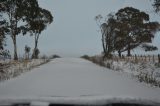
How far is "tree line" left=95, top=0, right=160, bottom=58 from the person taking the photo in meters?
67.8

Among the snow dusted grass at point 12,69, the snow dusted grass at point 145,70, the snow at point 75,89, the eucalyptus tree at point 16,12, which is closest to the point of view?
the snow at point 75,89

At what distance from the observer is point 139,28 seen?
70188mm

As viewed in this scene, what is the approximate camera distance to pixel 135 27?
70.5m

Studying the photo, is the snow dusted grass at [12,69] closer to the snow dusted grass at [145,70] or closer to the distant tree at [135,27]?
the snow dusted grass at [145,70]

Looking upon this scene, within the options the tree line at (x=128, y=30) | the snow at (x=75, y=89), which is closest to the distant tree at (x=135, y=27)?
the tree line at (x=128, y=30)

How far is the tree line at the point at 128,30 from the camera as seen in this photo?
67.8 m

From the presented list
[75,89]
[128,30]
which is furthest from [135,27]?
[75,89]

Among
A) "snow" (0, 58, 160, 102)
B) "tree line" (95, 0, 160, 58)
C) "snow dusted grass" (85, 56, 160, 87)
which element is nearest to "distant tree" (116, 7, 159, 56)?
"tree line" (95, 0, 160, 58)

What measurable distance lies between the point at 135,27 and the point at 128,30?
1643 millimetres

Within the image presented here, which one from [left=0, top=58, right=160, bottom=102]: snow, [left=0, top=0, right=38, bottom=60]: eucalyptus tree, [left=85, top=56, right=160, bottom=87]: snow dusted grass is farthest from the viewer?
[left=0, top=0, right=38, bottom=60]: eucalyptus tree

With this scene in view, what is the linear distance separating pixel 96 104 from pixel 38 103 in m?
1.68

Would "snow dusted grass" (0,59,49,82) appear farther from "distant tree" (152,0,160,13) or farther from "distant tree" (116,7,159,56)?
"distant tree" (116,7,159,56)

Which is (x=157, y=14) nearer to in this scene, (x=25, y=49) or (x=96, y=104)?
(x=96, y=104)

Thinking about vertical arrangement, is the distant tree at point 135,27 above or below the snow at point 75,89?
above
